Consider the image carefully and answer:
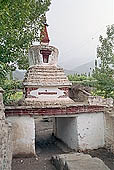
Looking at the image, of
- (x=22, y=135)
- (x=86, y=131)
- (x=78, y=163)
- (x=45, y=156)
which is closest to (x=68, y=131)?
(x=86, y=131)

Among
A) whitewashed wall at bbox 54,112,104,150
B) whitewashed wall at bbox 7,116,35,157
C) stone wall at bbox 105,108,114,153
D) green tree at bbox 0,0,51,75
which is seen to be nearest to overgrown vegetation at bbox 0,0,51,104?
green tree at bbox 0,0,51,75

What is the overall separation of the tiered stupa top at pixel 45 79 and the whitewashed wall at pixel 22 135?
133 centimetres

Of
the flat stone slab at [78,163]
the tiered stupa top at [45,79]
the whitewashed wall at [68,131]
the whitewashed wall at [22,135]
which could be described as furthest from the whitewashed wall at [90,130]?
the flat stone slab at [78,163]

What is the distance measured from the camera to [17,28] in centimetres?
869

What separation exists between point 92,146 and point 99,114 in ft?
4.35

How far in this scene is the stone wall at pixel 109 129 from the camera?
7.55 metres

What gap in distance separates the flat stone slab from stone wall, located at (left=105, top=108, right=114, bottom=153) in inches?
87.6

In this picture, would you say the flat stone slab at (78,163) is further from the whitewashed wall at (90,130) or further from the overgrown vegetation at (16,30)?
the overgrown vegetation at (16,30)

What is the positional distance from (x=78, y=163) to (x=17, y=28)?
6125 millimetres

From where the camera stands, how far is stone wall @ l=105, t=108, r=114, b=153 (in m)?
7.55

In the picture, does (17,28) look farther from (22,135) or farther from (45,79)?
(22,135)

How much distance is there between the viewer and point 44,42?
34.4ft

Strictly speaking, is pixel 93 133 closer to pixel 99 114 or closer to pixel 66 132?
pixel 99 114

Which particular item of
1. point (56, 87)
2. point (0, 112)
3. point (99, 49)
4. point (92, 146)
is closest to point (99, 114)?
point (92, 146)
